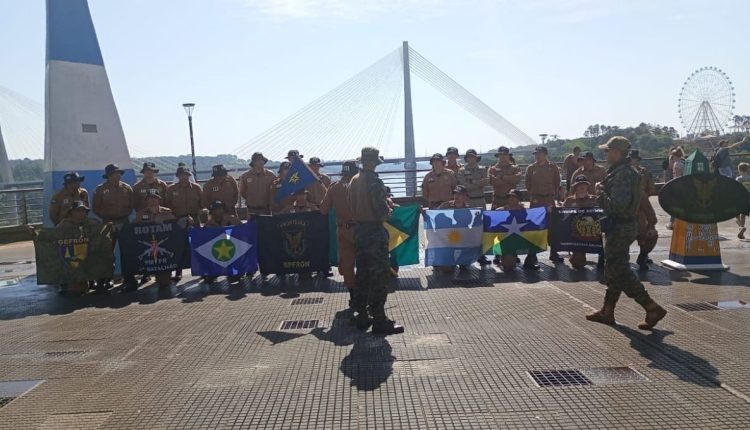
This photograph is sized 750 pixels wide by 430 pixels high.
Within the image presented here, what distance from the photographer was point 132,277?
29.4 feet

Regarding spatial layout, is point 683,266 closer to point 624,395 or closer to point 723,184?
point 723,184

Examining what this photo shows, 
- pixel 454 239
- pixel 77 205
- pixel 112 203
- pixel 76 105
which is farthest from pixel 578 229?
pixel 76 105

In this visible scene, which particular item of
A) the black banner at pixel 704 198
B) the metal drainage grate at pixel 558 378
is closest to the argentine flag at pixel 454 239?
the black banner at pixel 704 198

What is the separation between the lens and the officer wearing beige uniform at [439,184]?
9.66 metres

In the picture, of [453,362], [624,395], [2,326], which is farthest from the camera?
[2,326]

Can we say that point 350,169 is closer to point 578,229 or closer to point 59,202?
point 578,229

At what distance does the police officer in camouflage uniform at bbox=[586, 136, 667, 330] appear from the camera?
228 inches

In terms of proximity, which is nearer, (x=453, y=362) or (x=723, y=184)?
(x=453, y=362)

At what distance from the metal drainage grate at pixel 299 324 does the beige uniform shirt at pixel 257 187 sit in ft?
12.0

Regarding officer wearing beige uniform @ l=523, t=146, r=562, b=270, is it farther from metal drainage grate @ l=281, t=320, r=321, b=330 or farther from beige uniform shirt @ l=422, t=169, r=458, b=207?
metal drainage grate @ l=281, t=320, r=321, b=330

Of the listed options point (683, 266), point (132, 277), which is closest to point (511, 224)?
point (683, 266)

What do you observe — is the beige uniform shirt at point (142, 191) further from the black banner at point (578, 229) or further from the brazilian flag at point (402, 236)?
the black banner at point (578, 229)

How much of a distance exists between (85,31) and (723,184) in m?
10.3

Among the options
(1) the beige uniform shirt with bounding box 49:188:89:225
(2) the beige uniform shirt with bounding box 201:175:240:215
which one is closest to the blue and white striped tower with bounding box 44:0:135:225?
(1) the beige uniform shirt with bounding box 49:188:89:225
